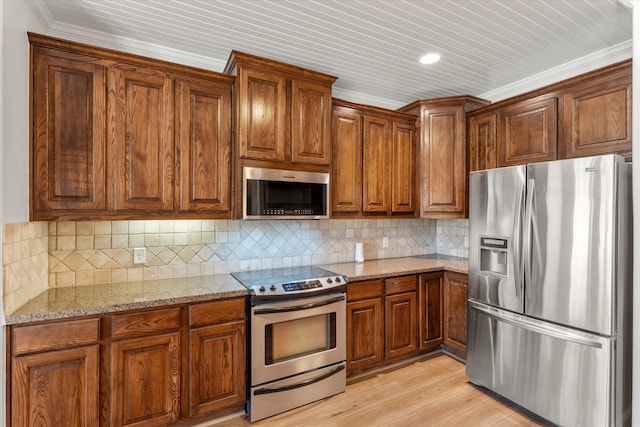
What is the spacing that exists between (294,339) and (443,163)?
2.28m

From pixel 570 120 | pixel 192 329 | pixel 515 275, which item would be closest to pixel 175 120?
pixel 192 329

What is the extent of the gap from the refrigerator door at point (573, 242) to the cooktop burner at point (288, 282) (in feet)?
4.63

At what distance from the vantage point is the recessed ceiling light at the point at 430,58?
8.50ft

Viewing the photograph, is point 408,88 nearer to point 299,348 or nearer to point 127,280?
point 299,348

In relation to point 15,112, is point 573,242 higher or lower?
lower

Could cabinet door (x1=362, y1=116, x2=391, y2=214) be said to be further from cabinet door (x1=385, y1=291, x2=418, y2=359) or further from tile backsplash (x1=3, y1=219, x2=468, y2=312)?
cabinet door (x1=385, y1=291, x2=418, y2=359)

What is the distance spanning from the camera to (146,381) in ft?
6.31

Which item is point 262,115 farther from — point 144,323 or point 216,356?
point 216,356

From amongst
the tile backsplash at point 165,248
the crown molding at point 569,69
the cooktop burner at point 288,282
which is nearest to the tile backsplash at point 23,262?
the tile backsplash at point 165,248

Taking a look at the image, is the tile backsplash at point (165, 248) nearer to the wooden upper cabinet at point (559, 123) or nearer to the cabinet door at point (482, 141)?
the cabinet door at point (482, 141)

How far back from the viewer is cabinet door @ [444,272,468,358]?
2965mm

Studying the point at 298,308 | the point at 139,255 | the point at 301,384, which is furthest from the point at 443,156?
the point at 139,255

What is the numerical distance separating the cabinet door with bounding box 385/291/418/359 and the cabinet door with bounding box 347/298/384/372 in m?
0.08

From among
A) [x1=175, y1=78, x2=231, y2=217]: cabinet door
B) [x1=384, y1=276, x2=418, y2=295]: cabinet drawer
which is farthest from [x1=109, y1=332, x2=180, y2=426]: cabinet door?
[x1=384, y1=276, x2=418, y2=295]: cabinet drawer
